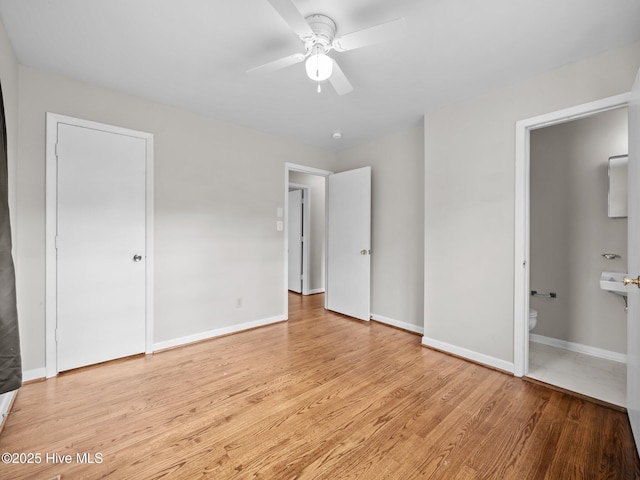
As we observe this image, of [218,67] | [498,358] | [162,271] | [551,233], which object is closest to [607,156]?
[551,233]

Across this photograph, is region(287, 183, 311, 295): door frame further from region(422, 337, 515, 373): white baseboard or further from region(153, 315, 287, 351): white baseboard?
region(422, 337, 515, 373): white baseboard

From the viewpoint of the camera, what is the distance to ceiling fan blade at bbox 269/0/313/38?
1.35 metres

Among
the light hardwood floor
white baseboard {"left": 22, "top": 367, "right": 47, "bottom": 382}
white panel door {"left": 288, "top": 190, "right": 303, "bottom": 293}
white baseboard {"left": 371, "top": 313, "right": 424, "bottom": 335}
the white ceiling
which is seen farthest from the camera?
white panel door {"left": 288, "top": 190, "right": 303, "bottom": 293}

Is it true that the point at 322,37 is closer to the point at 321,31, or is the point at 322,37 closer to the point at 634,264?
the point at 321,31

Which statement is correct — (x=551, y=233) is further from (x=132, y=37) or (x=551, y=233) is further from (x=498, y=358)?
(x=132, y=37)

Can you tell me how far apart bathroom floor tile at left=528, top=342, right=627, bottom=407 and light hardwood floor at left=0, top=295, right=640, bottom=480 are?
196 millimetres

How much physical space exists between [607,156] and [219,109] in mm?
3773

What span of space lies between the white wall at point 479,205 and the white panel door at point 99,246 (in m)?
2.85

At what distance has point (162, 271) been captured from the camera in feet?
9.50

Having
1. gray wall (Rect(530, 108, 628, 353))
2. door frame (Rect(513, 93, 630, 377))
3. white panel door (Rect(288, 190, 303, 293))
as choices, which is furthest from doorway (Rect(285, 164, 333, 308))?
door frame (Rect(513, 93, 630, 377))

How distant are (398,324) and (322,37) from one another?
311cm

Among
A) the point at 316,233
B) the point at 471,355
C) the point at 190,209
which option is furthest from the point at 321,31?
the point at 316,233

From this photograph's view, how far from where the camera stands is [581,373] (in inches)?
95.0

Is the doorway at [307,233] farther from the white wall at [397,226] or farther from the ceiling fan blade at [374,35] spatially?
the ceiling fan blade at [374,35]
